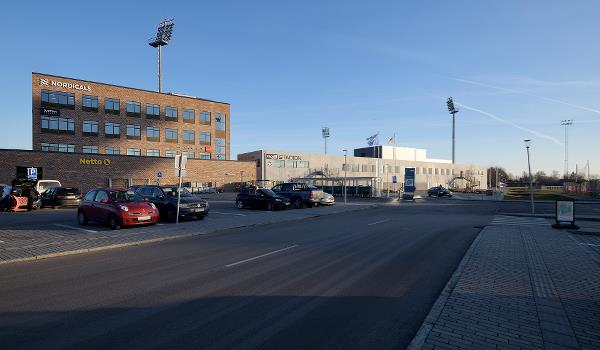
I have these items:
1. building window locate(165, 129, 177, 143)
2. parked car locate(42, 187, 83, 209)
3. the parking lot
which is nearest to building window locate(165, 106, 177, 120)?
building window locate(165, 129, 177, 143)

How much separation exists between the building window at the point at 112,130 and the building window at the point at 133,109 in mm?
2693

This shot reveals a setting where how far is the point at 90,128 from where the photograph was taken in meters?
57.4

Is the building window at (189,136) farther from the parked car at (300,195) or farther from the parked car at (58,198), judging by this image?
the parked car at (300,195)

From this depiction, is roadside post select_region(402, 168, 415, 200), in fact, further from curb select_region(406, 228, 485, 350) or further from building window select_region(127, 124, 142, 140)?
building window select_region(127, 124, 142, 140)

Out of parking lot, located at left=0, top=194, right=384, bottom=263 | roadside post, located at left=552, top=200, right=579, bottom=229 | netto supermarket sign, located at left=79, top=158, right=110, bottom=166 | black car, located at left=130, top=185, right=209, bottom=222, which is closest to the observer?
parking lot, located at left=0, top=194, right=384, bottom=263

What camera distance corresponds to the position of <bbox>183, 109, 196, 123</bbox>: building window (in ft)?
221

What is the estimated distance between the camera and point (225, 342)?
188 inches

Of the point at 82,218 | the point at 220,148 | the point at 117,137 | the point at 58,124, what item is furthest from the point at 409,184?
the point at 58,124

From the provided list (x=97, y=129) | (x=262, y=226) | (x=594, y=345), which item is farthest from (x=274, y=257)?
(x=97, y=129)

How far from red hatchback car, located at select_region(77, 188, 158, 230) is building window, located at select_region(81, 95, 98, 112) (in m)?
45.7

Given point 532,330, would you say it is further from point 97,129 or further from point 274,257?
point 97,129

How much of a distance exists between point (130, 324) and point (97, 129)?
195ft

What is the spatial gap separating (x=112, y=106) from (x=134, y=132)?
4711 millimetres

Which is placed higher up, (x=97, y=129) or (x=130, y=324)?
(x=97, y=129)
